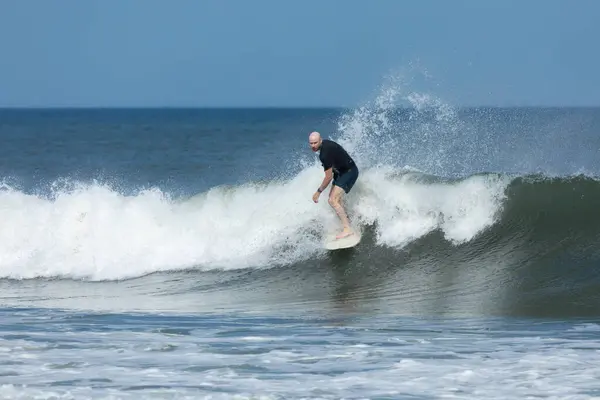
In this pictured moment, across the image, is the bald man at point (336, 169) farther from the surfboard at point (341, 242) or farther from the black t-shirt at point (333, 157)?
the surfboard at point (341, 242)

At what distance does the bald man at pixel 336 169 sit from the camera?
11789 millimetres

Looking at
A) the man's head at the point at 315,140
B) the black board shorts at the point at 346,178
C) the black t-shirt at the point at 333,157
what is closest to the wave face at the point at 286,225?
the black board shorts at the point at 346,178

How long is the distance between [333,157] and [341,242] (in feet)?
4.46

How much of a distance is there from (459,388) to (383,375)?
2.07 feet

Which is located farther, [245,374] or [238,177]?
[238,177]

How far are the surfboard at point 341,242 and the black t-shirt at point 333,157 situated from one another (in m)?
1.12

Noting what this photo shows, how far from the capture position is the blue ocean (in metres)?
7.02

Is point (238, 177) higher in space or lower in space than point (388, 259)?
higher

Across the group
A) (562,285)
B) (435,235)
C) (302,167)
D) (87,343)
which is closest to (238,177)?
(302,167)

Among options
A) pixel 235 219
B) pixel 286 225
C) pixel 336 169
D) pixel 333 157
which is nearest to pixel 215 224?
pixel 235 219

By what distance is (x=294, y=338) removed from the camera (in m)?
8.38

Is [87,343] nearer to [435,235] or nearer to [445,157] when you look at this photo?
[435,235]

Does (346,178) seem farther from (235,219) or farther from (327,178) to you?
(235,219)

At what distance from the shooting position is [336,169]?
472 inches
